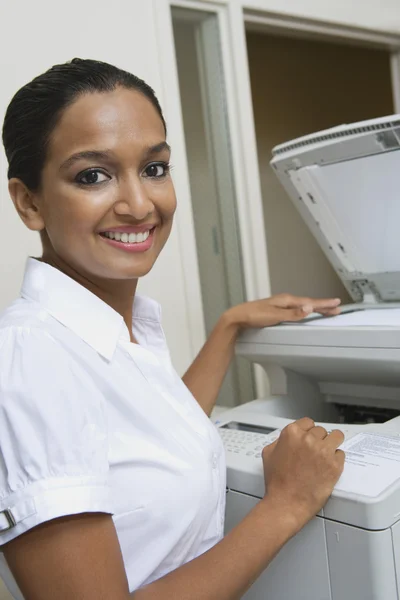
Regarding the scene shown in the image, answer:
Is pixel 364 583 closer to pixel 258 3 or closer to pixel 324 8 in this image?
pixel 258 3

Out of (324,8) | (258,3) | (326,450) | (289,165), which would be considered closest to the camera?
(326,450)

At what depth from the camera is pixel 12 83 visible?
1.45 metres

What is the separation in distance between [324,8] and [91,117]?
1.62 meters

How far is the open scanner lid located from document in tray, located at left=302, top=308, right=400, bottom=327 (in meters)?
0.11

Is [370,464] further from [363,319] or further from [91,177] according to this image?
[91,177]

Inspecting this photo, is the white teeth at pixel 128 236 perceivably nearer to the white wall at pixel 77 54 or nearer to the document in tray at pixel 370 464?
the document in tray at pixel 370 464

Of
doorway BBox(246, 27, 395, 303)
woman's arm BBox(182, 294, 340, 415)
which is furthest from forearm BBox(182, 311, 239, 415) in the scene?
doorway BBox(246, 27, 395, 303)

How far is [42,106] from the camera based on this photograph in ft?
2.38

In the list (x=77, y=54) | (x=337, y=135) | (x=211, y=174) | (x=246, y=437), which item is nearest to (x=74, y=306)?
(x=246, y=437)

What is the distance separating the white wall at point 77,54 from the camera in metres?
1.45

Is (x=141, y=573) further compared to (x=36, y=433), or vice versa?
(x=141, y=573)

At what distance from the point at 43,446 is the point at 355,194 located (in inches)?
34.6

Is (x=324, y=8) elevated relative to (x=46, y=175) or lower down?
elevated

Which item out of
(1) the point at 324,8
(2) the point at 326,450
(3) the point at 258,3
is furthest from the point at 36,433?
(1) the point at 324,8
